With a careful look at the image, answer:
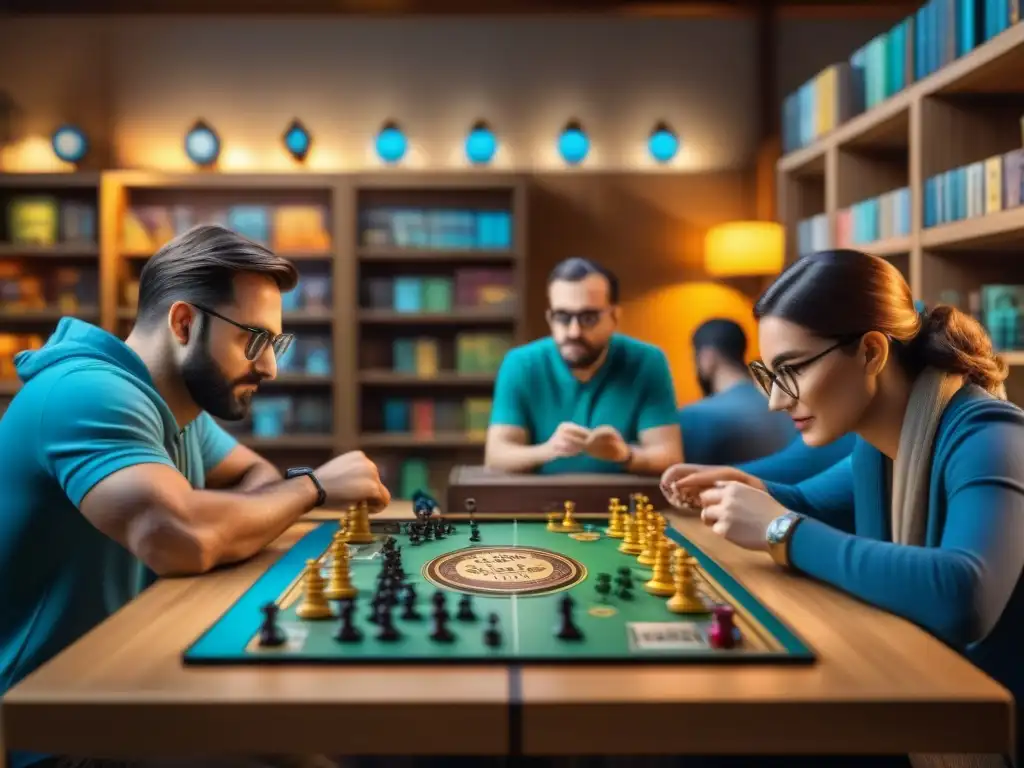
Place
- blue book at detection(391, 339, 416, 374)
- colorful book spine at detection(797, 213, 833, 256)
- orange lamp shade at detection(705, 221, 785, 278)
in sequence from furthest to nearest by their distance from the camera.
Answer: blue book at detection(391, 339, 416, 374)
orange lamp shade at detection(705, 221, 785, 278)
colorful book spine at detection(797, 213, 833, 256)

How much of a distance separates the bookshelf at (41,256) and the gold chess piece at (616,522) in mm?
4014

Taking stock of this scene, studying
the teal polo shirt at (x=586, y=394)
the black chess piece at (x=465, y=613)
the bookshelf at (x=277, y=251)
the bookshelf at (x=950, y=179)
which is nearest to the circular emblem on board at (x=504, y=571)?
the black chess piece at (x=465, y=613)

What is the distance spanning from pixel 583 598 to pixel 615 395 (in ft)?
5.82

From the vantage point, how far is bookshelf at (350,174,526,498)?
4.79 metres

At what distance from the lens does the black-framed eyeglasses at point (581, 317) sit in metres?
2.92

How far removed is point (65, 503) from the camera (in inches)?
56.9

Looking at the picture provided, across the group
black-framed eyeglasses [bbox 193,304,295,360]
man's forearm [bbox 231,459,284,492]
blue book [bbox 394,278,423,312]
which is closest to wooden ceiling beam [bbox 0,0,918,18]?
blue book [bbox 394,278,423,312]

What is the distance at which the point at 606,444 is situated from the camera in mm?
2469

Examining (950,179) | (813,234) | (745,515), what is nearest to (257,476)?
(745,515)

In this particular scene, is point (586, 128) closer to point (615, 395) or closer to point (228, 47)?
point (228, 47)

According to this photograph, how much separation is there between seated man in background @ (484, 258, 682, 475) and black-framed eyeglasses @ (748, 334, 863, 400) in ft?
4.08

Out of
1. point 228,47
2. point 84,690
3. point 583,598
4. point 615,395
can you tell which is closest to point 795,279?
point 583,598

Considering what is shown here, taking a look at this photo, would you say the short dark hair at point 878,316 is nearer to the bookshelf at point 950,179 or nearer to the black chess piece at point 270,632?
the black chess piece at point 270,632

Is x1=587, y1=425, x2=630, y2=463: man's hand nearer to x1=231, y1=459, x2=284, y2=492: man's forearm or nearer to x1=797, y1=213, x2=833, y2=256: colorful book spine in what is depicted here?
x1=231, y1=459, x2=284, y2=492: man's forearm
